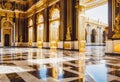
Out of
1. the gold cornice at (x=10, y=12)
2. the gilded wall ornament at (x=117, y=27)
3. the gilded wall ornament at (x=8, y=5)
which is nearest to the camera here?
the gilded wall ornament at (x=117, y=27)

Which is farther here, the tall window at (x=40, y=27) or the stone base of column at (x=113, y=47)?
the tall window at (x=40, y=27)

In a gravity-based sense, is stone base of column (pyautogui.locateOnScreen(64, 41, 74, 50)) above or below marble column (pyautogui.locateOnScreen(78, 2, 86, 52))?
below

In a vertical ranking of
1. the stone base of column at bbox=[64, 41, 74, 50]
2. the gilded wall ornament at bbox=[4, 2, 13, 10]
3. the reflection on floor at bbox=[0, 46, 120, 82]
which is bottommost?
the reflection on floor at bbox=[0, 46, 120, 82]

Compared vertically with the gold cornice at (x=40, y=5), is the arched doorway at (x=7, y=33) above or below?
below

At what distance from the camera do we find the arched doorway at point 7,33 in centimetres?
2325

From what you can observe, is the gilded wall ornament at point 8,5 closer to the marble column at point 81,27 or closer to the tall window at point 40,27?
the tall window at point 40,27

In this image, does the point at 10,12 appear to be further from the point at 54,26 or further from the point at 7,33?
the point at 54,26

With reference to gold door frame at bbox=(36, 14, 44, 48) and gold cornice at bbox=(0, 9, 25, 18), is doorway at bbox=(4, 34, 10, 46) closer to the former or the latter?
gold cornice at bbox=(0, 9, 25, 18)

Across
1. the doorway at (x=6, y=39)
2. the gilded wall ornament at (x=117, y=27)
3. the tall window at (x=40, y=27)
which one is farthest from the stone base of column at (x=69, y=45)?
the doorway at (x=6, y=39)

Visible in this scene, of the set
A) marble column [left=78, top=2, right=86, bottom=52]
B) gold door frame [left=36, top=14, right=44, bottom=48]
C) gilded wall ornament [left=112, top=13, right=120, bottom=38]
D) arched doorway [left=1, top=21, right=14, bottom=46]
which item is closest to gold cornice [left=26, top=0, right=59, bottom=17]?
gold door frame [left=36, top=14, right=44, bottom=48]

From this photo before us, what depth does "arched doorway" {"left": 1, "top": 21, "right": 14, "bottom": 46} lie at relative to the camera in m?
23.2

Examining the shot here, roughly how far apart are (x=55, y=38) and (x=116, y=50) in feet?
30.3

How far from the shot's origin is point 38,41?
64.8 feet

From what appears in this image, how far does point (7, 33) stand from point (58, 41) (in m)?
12.7
